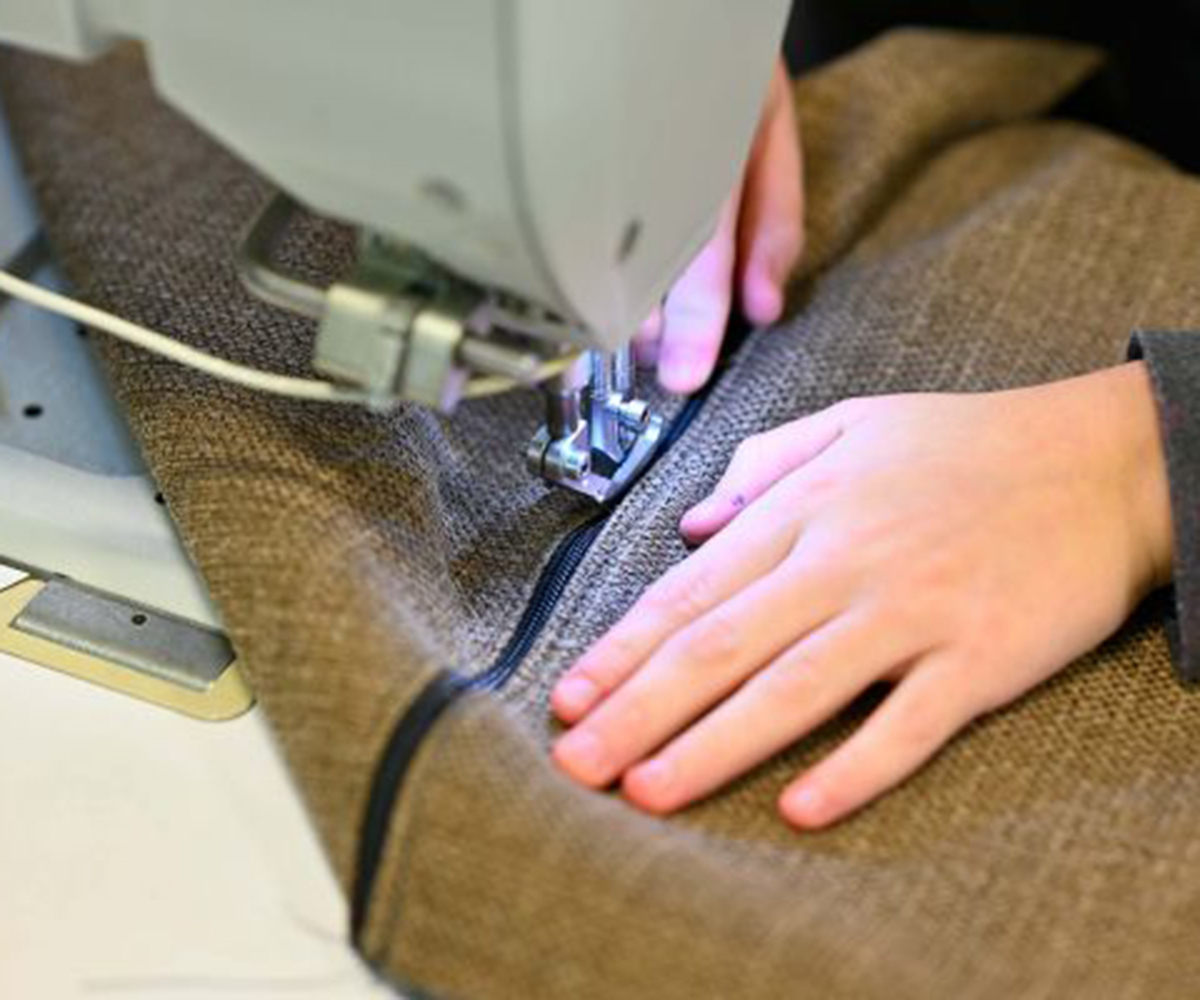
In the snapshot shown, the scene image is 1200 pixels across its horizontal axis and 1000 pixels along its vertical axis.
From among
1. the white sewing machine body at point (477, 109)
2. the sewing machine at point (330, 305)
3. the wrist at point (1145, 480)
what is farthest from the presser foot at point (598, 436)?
the wrist at point (1145, 480)

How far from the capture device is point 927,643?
26.1 inches

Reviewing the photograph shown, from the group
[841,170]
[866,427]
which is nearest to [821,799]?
[866,427]

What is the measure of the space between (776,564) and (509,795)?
0.57 feet

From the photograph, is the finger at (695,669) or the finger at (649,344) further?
the finger at (649,344)

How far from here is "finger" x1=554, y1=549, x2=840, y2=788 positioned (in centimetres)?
64

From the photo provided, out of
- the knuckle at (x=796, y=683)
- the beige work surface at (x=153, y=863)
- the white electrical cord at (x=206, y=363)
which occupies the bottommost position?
the beige work surface at (x=153, y=863)

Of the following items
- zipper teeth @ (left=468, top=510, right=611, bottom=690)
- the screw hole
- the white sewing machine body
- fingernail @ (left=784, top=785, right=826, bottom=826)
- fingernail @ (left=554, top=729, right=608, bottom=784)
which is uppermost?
the white sewing machine body

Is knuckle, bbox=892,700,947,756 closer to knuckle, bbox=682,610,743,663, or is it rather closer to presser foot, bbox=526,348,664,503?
knuckle, bbox=682,610,743,663

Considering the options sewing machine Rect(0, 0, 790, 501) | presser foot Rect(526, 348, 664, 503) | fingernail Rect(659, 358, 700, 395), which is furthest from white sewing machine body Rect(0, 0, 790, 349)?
fingernail Rect(659, 358, 700, 395)

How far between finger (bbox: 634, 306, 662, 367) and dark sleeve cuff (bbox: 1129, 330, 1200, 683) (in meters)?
0.23

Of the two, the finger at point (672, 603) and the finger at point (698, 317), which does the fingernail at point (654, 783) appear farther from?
the finger at point (698, 317)

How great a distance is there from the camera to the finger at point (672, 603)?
666 millimetres

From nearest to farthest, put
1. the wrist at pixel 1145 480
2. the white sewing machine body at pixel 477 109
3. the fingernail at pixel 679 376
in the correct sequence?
the white sewing machine body at pixel 477 109
the wrist at pixel 1145 480
the fingernail at pixel 679 376

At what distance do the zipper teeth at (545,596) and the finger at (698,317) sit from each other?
51 millimetres
